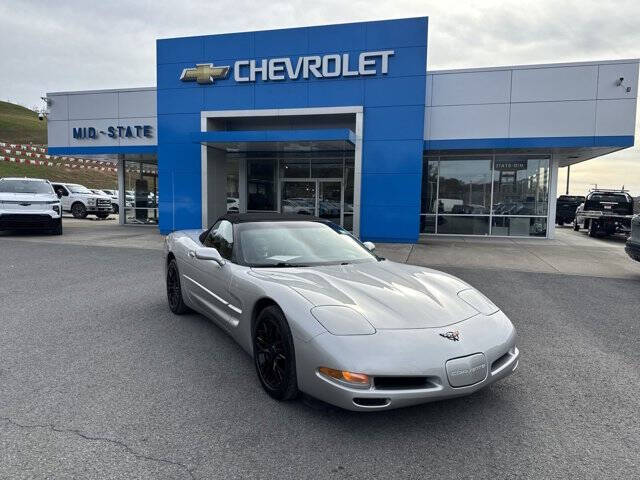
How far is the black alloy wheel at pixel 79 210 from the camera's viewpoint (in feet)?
79.5

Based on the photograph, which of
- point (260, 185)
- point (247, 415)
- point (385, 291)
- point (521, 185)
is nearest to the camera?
point (247, 415)

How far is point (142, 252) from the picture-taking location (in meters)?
11.4

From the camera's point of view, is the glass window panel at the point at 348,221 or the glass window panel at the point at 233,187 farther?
the glass window panel at the point at 233,187

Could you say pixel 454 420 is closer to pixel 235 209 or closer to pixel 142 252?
pixel 142 252

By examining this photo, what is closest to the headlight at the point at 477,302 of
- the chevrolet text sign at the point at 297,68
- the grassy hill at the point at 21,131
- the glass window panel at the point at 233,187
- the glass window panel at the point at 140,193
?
the chevrolet text sign at the point at 297,68

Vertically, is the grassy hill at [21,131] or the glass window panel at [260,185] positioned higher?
the grassy hill at [21,131]

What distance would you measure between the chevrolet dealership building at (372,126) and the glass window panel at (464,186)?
38 mm

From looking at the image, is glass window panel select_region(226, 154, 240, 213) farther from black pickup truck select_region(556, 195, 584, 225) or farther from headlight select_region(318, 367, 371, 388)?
black pickup truck select_region(556, 195, 584, 225)

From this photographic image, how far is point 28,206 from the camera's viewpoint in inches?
553

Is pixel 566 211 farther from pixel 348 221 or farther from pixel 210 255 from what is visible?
pixel 210 255

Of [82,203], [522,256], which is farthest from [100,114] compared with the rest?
[522,256]

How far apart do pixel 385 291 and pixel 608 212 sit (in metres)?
18.7

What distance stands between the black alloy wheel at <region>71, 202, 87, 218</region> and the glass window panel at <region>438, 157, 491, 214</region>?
60.2 feet

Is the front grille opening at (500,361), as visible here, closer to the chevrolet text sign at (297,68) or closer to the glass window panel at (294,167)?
the chevrolet text sign at (297,68)
